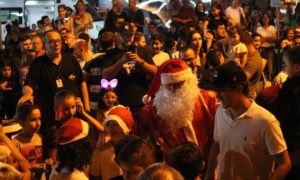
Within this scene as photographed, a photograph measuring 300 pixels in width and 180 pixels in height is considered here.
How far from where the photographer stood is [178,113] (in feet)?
16.3

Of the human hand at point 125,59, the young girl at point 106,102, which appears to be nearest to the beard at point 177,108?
the young girl at point 106,102

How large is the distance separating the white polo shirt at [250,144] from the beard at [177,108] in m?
0.88

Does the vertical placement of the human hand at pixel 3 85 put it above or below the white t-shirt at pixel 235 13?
below

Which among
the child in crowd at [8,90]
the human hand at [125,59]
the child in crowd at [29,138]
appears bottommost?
the child in crowd at [8,90]

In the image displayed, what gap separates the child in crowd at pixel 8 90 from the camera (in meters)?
9.27

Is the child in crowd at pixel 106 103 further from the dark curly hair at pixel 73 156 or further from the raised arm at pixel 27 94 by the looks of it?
the dark curly hair at pixel 73 156

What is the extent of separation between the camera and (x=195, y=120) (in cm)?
504

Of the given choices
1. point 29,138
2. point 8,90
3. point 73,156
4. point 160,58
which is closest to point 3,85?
point 8,90

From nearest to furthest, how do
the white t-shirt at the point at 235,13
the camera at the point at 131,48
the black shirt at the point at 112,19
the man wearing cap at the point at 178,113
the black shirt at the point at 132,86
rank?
the man wearing cap at the point at 178,113
the black shirt at the point at 132,86
the camera at the point at 131,48
the black shirt at the point at 112,19
the white t-shirt at the point at 235,13

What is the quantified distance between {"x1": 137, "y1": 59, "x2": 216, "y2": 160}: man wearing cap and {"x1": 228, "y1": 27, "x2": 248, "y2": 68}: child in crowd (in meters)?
3.56

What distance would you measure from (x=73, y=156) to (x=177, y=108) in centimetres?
104

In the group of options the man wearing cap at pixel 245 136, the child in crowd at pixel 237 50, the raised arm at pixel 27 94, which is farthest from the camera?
the child in crowd at pixel 237 50

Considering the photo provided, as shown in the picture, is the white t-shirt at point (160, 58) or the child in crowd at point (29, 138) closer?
the child in crowd at point (29, 138)

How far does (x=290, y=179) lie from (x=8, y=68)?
5.94 m
